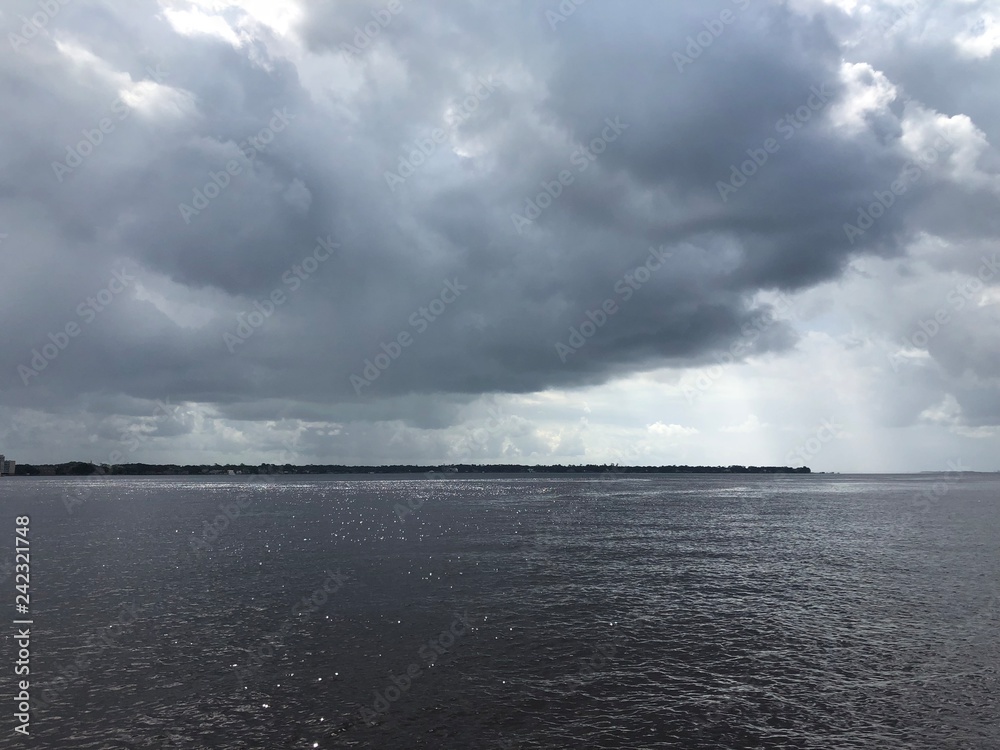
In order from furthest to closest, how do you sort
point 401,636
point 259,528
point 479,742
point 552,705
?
point 259,528 → point 401,636 → point 552,705 → point 479,742

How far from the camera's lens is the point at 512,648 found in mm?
36344

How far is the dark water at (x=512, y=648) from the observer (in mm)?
26406

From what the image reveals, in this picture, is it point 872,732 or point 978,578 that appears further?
point 978,578

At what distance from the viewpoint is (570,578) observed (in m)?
57.1

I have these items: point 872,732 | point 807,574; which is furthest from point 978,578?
point 872,732

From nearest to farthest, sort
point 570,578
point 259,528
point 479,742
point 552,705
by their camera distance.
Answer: point 479,742
point 552,705
point 570,578
point 259,528

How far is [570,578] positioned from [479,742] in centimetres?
3297

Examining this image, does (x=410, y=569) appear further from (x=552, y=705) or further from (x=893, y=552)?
(x=893, y=552)

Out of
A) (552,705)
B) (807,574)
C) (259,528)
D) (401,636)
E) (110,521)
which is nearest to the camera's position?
(552,705)

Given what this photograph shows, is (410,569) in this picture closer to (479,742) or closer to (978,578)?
(479,742)

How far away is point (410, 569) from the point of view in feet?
205

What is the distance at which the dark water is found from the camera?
1040 inches

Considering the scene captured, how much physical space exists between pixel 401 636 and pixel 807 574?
136ft

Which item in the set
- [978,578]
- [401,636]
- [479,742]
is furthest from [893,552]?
[479,742]
